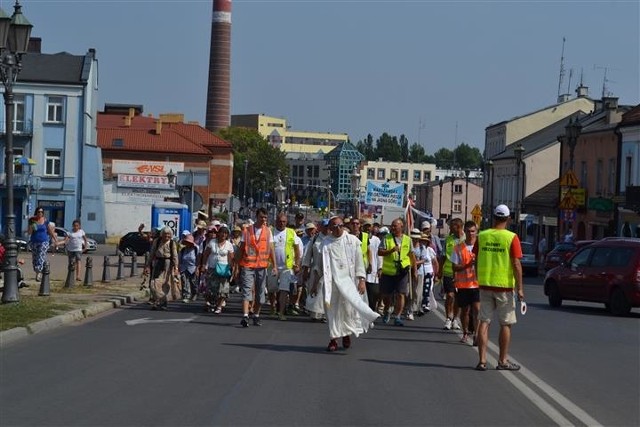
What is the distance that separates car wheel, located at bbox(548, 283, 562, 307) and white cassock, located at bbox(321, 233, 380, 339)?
1262 cm

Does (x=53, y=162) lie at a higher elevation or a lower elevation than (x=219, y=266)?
higher

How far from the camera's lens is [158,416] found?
9258 millimetres

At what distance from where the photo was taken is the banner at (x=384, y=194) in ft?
174

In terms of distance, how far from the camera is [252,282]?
18.1m

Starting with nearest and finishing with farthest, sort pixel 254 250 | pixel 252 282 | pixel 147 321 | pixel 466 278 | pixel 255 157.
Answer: pixel 466 278
pixel 252 282
pixel 254 250
pixel 147 321
pixel 255 157

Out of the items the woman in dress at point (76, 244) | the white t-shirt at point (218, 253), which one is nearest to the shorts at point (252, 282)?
the white t-shirt at point (218, 253)

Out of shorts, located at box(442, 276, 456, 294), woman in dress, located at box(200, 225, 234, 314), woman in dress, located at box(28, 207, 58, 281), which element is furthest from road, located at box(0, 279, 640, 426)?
woman in dress, located at box(28, 207, 58, 281)

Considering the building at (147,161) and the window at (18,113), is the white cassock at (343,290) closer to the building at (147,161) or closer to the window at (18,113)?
the building at (147,161)

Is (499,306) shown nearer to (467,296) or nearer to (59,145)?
(467,296)

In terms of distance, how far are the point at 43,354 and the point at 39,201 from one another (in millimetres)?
54170

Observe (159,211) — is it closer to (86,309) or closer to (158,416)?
(86,309)

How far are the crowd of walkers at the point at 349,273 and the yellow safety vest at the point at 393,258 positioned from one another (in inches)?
0.7

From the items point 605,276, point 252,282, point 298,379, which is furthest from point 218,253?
point 298,379

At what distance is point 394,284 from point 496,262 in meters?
6.34
